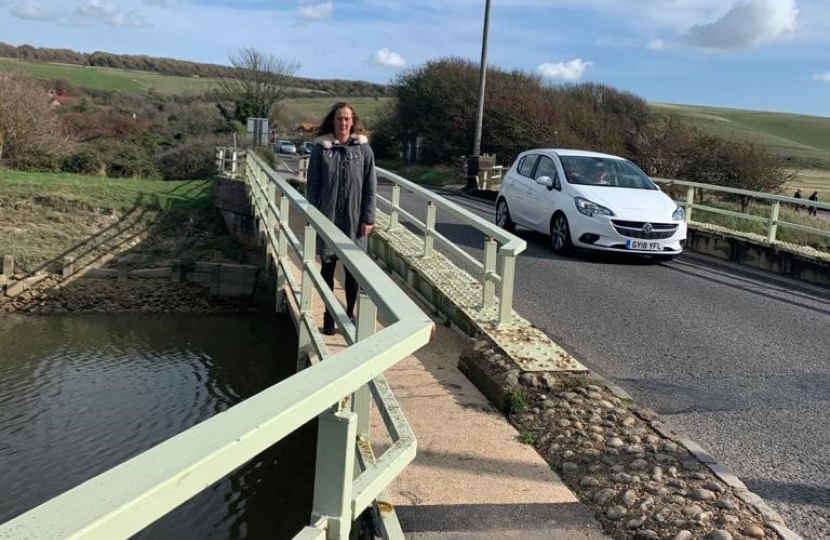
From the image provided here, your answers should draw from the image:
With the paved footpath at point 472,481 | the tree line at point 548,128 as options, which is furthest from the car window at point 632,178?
the tree line at point 548,128

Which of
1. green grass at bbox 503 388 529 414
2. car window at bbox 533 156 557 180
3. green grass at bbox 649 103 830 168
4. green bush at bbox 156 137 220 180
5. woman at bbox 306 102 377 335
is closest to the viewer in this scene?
green grass at bbox 503 388 529 414

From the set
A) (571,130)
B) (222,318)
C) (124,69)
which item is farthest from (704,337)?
(124,69)

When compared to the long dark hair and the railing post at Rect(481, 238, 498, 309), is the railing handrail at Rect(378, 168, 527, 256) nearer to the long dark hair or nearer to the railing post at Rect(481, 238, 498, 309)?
the railing post at Rect(481, 238, 498, 309)

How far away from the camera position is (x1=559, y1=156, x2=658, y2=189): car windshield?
12.3 meters

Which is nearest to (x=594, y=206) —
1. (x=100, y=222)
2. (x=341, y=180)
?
(x=341, y=180)

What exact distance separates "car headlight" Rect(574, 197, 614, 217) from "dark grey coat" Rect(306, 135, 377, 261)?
19.1 ft

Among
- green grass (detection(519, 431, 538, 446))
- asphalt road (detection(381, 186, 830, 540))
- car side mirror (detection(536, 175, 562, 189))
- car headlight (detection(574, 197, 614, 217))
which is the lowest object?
green grass (detection(519, 431, 538, 446))

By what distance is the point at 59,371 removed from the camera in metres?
14.1

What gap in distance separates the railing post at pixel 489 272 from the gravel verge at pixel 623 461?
3.98 ft

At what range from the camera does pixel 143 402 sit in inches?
453

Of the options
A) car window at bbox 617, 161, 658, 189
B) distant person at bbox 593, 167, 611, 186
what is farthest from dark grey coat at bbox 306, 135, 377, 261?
car window at bbox 617, 161, 658, 189

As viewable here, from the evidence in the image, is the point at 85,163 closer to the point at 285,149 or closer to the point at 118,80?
the point at 285,149

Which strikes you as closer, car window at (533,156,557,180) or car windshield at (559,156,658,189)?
car windshield at (559,156,658,189)

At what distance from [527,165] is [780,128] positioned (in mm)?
89620
